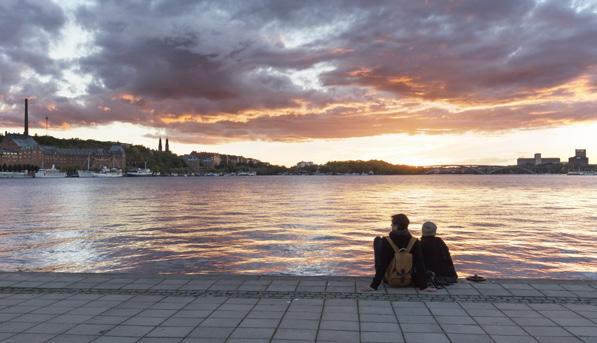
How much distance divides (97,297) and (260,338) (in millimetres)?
4601

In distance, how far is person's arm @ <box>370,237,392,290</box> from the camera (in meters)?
10.7

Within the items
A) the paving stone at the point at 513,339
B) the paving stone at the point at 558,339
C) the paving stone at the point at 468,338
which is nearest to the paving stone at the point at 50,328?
the paving stone at the point at 468,338

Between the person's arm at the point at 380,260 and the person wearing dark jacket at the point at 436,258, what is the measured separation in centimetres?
118

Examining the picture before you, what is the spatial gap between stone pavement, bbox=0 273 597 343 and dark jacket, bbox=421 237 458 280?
40 centimetres

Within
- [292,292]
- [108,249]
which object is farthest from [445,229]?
[292,292]

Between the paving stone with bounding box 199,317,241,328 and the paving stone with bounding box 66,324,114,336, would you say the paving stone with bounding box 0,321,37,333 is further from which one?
the paving stone with bounding box 199,317,241,328

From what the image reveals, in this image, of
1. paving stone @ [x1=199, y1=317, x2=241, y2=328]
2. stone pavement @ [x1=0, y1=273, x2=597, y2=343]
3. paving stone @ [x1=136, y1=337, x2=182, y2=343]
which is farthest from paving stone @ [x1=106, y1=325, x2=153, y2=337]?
paving stone @ [x1=199, y1=317, x2=241, y2=328]

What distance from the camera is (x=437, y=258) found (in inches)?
441

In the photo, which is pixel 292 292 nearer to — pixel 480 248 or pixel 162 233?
pixel 480 248

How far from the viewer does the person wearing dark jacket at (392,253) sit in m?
10.7

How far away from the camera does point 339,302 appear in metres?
9.83

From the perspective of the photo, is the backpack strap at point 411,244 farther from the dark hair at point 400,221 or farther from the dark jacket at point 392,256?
the dark hair at point 400,221

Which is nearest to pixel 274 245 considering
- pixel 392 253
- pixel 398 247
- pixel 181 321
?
pixel 392 253

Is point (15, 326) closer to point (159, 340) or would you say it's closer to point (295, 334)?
point (159, 340)
